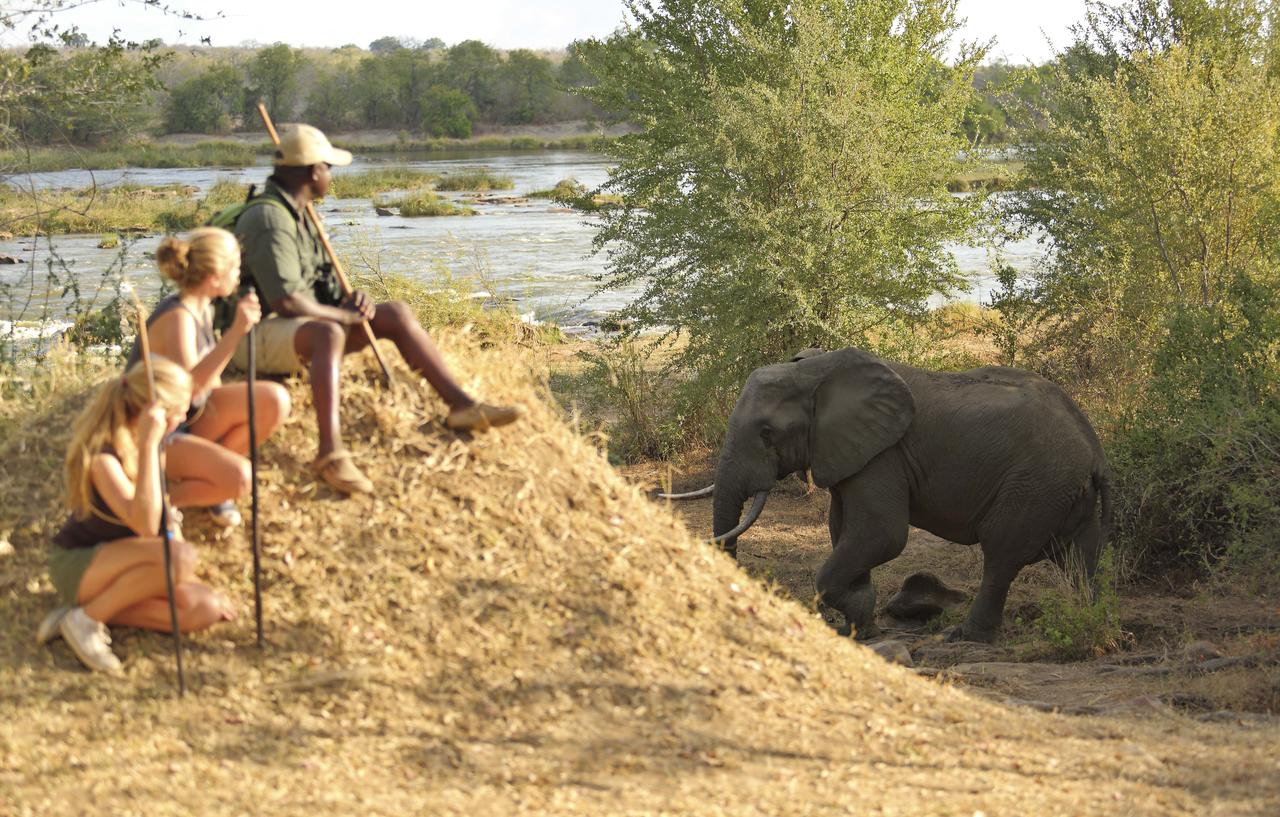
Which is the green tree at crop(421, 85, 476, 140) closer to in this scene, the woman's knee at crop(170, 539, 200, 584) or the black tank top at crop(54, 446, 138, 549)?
the black tank top at crop(54, 446, 138, 549)

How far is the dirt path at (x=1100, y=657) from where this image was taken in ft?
23.6

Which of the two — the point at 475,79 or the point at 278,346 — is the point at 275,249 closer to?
the point at 278,346

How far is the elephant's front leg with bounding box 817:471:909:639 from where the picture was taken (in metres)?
9.30

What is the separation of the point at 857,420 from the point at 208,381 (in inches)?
208

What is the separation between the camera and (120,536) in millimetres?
5410

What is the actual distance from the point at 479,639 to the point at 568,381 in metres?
9.97

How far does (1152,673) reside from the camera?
25.4ft

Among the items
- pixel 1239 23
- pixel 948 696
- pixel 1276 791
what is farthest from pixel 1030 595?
pixel 1239 23

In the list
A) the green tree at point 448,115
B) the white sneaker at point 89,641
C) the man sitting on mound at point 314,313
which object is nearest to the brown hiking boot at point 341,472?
the man sitting on mound at point 314,313

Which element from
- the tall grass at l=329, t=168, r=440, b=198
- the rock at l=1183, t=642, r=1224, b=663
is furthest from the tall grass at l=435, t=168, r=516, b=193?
the rock at l=1183, t=642, r=1224, b=663

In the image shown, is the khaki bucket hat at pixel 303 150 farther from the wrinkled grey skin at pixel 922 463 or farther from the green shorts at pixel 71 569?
the wrinkled grey skin at pixel 922 463

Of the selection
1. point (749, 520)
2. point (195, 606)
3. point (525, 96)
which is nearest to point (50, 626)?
point (195, 606)

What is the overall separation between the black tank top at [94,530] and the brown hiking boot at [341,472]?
83 cm

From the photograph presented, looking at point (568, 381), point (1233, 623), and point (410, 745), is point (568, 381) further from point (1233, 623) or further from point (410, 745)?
point (410, 745)
